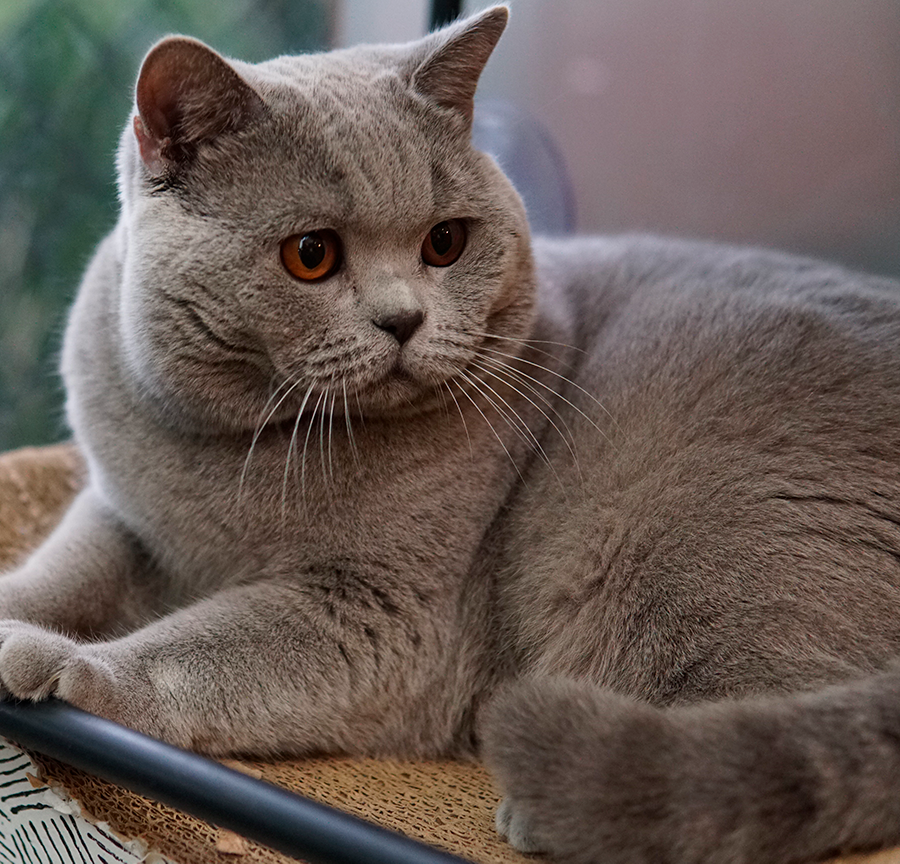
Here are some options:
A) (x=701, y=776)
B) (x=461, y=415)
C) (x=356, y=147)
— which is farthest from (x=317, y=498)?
(x=701, y=776)

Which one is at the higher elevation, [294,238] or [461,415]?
[294,238]

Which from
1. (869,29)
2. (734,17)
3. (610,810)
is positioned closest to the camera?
(610,810)

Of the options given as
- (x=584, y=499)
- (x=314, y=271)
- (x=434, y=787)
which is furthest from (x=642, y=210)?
(x=434, y=787)

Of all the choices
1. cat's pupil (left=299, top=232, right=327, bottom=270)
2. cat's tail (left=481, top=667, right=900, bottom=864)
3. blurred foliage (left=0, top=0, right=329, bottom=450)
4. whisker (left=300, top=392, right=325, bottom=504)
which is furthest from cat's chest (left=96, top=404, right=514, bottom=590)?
blurred foliage (left=0, top=0, right=329, bottom=450)

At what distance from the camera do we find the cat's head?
3.41 feet

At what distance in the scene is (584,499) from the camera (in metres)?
1.22

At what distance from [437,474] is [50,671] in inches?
20.0

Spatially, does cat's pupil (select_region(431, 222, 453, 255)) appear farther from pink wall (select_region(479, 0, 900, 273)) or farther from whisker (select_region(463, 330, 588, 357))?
pink wall (select_region(479, 0, 900, 273))

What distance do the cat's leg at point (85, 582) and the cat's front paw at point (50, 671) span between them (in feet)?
0.79

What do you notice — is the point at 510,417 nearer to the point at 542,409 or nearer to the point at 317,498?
the point at 542,409

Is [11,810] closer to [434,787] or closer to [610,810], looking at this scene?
[434,787]

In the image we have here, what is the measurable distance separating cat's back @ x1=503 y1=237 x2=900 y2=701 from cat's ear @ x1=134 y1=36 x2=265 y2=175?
0.55 metres

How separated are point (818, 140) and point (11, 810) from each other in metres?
1.70

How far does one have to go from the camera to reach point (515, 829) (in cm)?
99
